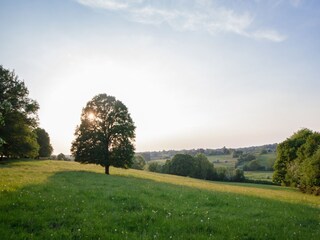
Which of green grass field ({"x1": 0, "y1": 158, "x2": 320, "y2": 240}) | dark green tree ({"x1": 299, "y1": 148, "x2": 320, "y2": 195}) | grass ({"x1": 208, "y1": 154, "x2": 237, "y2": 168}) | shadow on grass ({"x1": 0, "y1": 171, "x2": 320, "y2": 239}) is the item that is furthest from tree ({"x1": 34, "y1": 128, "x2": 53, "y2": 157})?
grass ({"x1": 208, "y1": 154, "x2": 237, "y2": 168})

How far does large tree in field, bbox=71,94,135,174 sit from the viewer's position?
153ft

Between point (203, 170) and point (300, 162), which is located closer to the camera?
point (300, 162)

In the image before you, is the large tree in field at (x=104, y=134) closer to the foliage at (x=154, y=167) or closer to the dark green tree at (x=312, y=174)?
the dark green tree at (x=312, y=174)

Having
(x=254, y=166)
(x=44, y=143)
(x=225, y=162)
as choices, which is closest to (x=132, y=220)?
(x=44, y=143)

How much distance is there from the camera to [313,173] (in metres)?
50.4

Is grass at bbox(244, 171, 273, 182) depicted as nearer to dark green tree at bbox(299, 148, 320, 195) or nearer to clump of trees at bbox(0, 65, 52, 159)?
dark green tree at bbox(299, 148, 320, 195)

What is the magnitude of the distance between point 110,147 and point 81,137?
16.5 feet

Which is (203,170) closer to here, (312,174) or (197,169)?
(197,169)

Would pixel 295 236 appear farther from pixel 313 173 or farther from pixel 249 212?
pixel 313 173

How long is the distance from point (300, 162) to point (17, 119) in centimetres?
5601

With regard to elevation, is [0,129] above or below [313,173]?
above

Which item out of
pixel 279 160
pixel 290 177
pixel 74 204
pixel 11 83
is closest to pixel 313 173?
pixel 290 177

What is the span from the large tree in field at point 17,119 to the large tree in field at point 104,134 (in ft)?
30.2

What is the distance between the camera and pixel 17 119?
48.2 m
